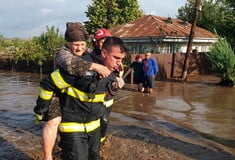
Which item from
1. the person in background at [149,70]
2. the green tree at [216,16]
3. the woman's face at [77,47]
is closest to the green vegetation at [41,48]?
the green tree at [216,16]

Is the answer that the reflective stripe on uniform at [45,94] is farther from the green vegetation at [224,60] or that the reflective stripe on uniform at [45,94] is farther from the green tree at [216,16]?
the green tree at [216,16]

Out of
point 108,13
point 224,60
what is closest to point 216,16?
point 108,13

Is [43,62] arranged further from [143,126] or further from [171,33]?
[143,126]

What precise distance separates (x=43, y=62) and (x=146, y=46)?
789cm

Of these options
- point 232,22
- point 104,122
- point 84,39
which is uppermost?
point 232,22

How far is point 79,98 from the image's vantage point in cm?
387

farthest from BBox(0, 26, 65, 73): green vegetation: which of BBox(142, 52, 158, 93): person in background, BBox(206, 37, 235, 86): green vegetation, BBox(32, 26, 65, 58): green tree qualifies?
BBox(142, 52, 158, 93): person in background

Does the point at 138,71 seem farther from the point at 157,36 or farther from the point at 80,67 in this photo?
the point at 157,36

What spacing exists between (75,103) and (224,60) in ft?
53.3

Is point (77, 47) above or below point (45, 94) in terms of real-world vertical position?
above

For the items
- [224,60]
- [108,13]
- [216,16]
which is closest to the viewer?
[224,60]

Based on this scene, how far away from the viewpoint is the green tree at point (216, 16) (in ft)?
91.6

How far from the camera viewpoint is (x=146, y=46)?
31.1 meters

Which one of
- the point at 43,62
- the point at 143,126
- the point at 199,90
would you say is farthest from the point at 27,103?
the point at 43,62
